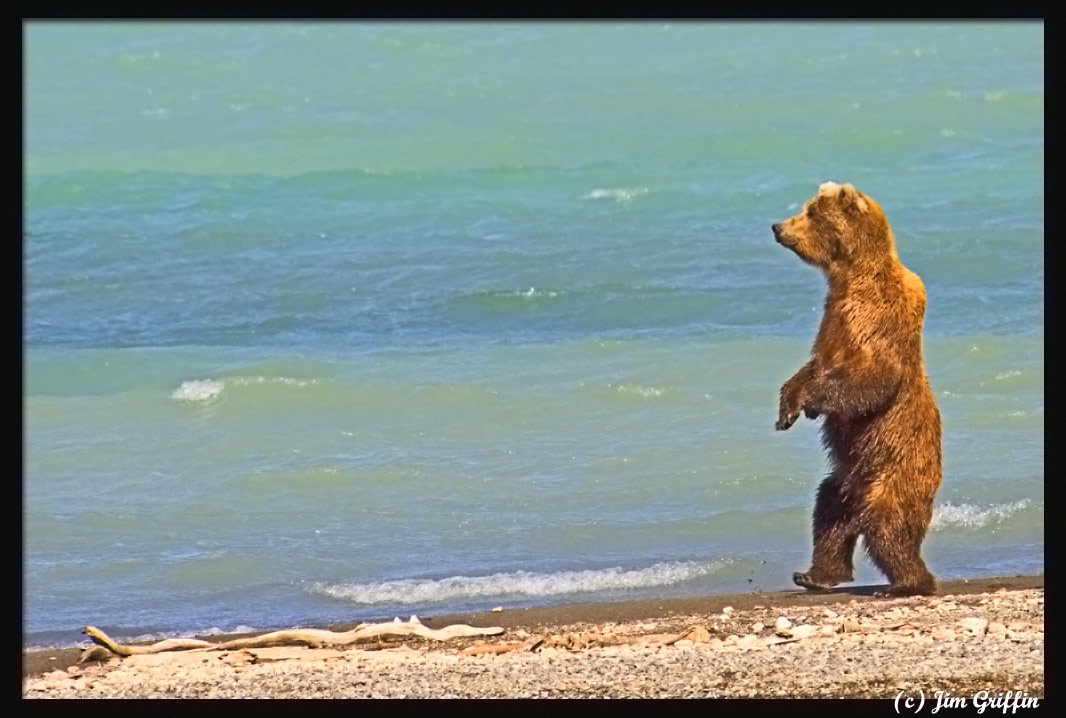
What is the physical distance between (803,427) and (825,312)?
439cm

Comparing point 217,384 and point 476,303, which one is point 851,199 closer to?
point 217,384

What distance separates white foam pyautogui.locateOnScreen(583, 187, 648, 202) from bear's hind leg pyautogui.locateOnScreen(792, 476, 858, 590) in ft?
43.0

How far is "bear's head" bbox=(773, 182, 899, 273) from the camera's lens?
7.81 metres

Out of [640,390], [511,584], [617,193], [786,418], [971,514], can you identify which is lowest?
[511,584]

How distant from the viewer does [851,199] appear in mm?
7875

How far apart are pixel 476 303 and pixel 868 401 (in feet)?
28.3

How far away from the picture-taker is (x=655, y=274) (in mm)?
Result: 16984

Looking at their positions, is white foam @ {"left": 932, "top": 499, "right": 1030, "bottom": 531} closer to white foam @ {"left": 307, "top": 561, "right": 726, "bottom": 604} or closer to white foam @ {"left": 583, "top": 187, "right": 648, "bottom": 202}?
white foam @ {"left": 307, "top": 561, "right": 726, "bottom": 604}

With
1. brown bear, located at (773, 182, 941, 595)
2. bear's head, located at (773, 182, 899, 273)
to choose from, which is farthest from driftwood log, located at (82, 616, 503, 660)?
bear's head, located at (773, 182, 899, 273)

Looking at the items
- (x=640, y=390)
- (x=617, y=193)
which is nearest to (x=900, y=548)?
(x=640, y=390)

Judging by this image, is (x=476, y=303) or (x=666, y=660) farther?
(x=476, y=303)

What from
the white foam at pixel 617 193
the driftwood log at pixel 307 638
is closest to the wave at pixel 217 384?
the driftwood log at pixel 307 638

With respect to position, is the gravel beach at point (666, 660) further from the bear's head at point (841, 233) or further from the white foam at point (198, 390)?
the white foam at point (198, 390)
